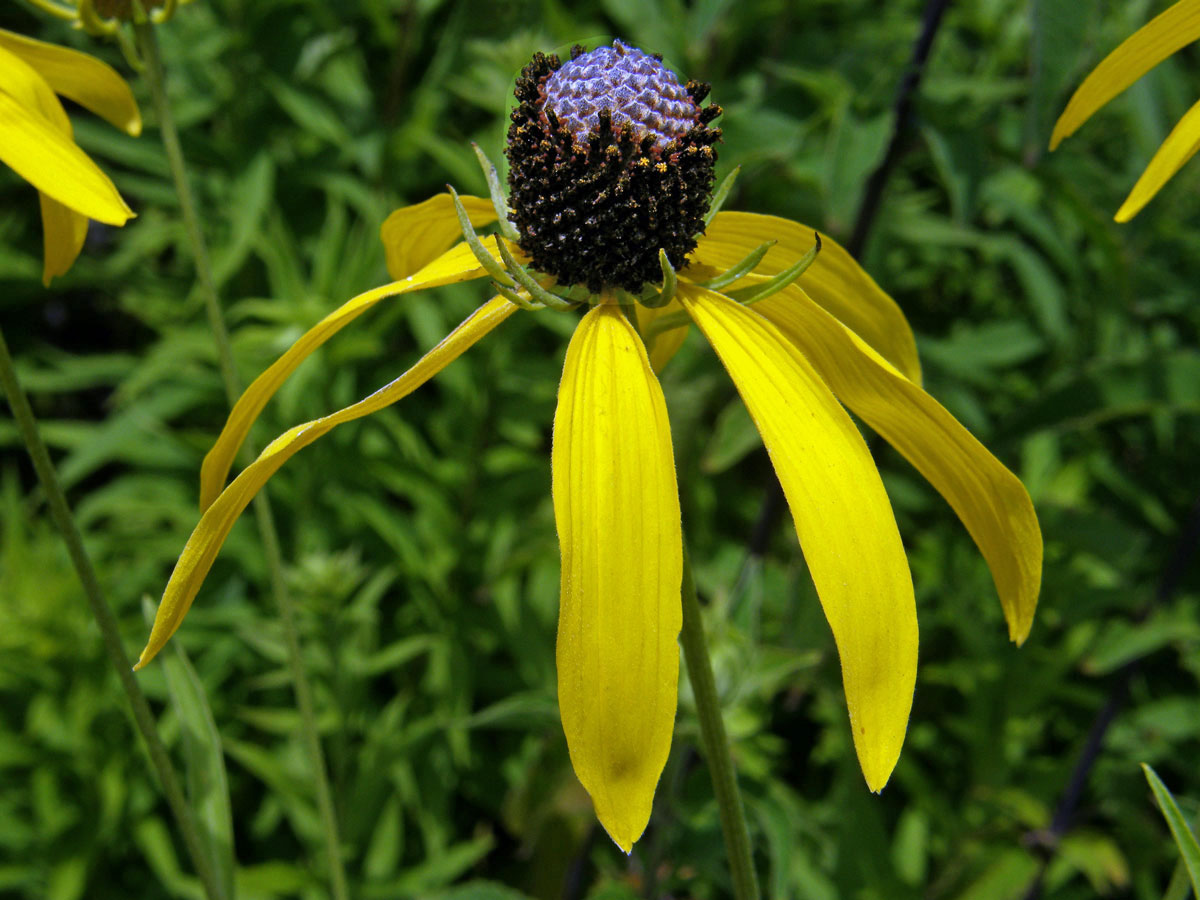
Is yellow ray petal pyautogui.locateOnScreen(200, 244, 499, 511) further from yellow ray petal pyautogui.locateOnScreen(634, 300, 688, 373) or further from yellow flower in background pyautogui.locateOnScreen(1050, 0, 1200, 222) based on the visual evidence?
yellow flower in background pyautogui.locateOnScreen(1050, 0, 1200, 222)

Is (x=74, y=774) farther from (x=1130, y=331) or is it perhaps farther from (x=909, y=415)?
(x=1130, y=331)

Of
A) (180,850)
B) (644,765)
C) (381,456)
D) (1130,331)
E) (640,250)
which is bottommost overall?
(180,850)

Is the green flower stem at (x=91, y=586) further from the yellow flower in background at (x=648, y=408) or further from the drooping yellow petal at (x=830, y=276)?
the drooping yellow petal at (x=830, y=276)

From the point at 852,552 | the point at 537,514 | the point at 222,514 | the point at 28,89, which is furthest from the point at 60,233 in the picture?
the point at 537,514

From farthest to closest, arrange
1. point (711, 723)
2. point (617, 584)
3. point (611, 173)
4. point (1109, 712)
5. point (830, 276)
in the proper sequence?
point (1109, 712)
point (830, 276)
point (611, 173)
point (711, 723)
point (617, 584)

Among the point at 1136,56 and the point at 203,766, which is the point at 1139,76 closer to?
the point at 1136,56

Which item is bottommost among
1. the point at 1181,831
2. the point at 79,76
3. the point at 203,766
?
the point at 203,766

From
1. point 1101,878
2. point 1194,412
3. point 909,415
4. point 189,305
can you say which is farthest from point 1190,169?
point 189,305
